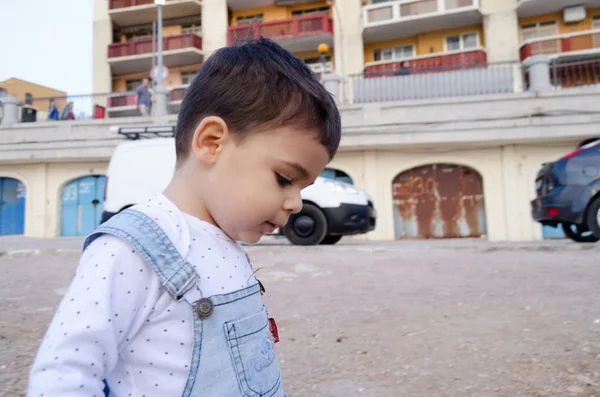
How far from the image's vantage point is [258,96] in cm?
97

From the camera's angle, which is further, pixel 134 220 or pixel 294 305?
pixel 294 305

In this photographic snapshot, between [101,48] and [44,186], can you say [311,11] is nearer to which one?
[101,48]

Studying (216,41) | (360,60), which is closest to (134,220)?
(360,60)

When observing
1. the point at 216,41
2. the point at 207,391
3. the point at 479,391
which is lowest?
the point at 479,391

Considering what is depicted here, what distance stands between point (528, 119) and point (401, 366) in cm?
1312

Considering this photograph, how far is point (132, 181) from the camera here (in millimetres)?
7270

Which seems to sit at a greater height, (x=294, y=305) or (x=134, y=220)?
(x=134, y=220)

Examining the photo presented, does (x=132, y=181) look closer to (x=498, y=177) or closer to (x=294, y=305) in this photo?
(x=294, y=305)

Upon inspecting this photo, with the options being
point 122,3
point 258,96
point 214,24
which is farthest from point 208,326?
point 122,3

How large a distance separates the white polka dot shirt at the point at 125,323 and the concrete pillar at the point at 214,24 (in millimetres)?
21250

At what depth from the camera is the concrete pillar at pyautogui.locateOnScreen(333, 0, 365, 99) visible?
60.7ft


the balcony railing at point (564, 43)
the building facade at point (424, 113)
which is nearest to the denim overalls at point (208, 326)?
the building facade at point (424, 113)

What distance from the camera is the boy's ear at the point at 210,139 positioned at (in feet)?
3.20

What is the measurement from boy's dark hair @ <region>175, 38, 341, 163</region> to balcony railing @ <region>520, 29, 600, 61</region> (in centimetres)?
1853
